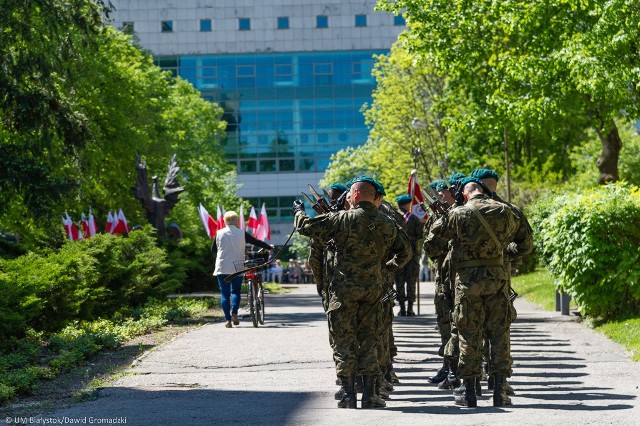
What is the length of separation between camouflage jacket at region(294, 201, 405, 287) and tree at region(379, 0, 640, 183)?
1452 centimetres

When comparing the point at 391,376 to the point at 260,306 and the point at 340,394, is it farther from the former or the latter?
the point at 260,306

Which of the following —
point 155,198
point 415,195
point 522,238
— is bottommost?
point 522,238

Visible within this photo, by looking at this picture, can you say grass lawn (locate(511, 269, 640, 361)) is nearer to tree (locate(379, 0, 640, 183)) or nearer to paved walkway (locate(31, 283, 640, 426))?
paved walkway (locate(31, 283, 640, 426))

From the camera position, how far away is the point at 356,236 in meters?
10.5

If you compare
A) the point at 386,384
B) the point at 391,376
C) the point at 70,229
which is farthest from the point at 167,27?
the point at 386,384

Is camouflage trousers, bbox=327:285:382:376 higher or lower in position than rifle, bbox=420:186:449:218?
lower

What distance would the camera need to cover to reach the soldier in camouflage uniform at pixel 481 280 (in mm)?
10359

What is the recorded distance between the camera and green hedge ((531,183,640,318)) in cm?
1744

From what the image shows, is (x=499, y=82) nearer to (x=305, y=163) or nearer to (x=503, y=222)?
(x=503, y=222)

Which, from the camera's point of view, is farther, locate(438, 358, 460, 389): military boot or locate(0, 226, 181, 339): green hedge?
locate(0, 226, 181, 339): green hedge

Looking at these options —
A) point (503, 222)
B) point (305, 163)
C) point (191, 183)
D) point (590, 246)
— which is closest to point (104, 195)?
point (191, 183)

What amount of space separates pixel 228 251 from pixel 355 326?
1057 cm

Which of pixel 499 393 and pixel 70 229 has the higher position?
pixel 70 229

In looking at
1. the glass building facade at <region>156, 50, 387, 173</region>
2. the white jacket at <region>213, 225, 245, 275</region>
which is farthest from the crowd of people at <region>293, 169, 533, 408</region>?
the glass building facade at <region>156, 50, 387, 173</region>
